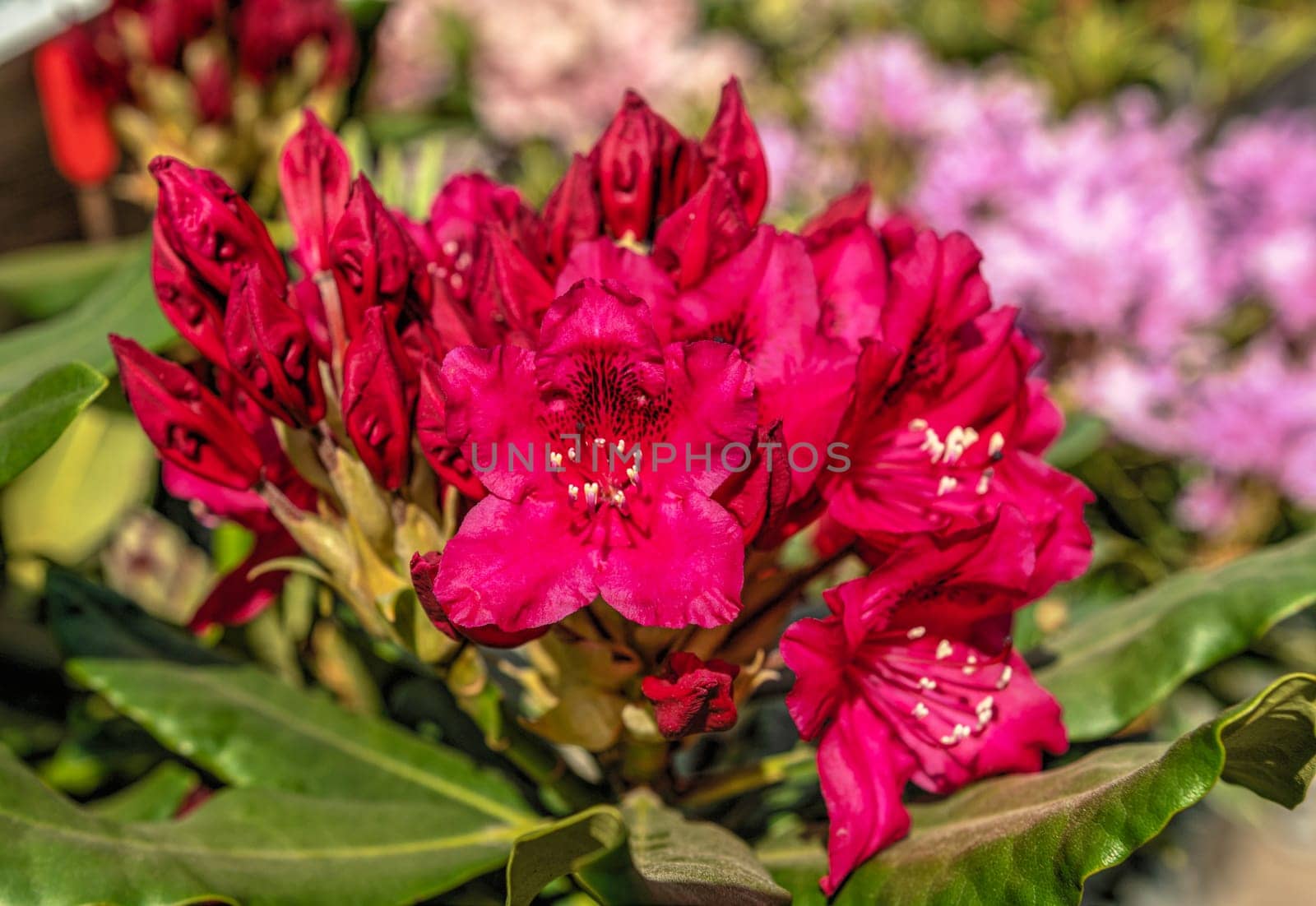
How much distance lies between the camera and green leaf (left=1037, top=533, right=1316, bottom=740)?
0.72m

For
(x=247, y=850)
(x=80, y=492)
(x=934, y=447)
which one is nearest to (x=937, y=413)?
(x=934, y=447)

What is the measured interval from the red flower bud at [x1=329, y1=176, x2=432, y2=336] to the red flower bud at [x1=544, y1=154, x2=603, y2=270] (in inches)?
3.0

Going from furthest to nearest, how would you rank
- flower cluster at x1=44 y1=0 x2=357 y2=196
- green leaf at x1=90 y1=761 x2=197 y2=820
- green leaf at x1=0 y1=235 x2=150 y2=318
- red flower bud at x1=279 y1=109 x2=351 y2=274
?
flower cluster at x1=44 y1=0 x2=357 y2=196 < green leaf at x1=0 y1=235 x2=150 y2=318 < green leaf at x1=90 y1=761 x2=197 y2=820 < red flower bud at x1=279 y1=109 x2=351 y2=274

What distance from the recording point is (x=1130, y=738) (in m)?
1.00

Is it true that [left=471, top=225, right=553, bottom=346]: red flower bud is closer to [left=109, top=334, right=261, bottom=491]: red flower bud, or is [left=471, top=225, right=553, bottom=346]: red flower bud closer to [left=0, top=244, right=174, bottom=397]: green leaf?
[left=109, top=334, right=261, bottom=491]: red flower bud

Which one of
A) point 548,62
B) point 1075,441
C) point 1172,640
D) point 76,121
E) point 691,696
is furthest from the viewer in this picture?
point 548,62

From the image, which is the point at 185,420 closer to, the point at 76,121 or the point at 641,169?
the point at 641,169

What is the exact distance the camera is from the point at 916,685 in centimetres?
64

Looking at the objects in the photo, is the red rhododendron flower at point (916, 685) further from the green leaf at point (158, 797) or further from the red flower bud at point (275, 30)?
the red flower bud at point (275, 30)

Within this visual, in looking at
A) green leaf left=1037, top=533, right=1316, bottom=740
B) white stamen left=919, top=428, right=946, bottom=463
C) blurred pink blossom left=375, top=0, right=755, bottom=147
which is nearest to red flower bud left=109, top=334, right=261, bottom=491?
white stamen left=919, top=428, right=946, bottom=463

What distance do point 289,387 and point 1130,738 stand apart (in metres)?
0.81

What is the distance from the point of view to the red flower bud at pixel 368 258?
0.54 meters

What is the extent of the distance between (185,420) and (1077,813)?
0.49 m

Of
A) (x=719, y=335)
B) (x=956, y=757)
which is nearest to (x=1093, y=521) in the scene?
(x=956, y=757)
